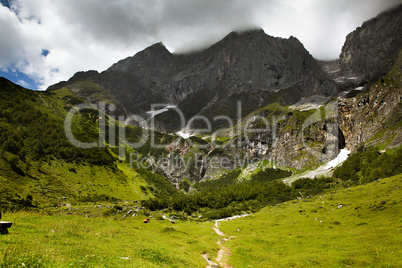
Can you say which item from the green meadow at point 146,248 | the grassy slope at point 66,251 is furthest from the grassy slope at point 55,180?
the grassy slope at point 66,251

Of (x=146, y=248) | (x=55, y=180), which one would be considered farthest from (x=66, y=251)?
(x=55, y=180)

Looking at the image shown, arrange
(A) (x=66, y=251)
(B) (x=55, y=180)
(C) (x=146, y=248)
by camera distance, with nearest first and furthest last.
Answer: (A) (x=66, y=251) < (C) (x=146, y=248) < (B) (x=55, y=180)

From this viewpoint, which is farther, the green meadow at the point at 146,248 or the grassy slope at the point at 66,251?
the green meadow at the point at 146,248

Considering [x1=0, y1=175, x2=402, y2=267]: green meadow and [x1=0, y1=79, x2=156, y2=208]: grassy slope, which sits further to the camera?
[x1=0, y1=79, x2=156, y2=208]: grassy slope

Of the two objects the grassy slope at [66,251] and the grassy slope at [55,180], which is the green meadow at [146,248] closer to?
the grassy slope at [66,251]

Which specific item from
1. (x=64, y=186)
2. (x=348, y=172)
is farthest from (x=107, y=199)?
(x=348, y=172)

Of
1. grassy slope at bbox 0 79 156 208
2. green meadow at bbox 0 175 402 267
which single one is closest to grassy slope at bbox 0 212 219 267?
green meadow at bbox 0 175 402 267

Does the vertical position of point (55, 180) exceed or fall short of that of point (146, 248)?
it falls short

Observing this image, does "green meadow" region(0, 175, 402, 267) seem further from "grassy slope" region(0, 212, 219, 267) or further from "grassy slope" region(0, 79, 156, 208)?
"grassy slope" region(0, 79, 156, 208)

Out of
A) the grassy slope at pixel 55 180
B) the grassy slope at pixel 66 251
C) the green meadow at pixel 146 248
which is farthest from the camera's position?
the grassy slope at pixel 55 180

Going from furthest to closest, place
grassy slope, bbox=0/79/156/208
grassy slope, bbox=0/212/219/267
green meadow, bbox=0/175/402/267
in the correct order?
grassy slope, bbox=0/79/156/208
green meadow, bbox=0/175/402/267
grassy slope, bbox=0/212/219/267

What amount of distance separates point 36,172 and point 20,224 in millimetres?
133814

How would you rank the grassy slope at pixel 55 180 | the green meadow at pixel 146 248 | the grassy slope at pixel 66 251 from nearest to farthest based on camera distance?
the grassy slope at pixel 66 251, the green meadow at pixel 146 248, the grassy slope at pixel 55 180

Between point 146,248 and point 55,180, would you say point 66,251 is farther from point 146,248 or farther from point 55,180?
point 55,180
